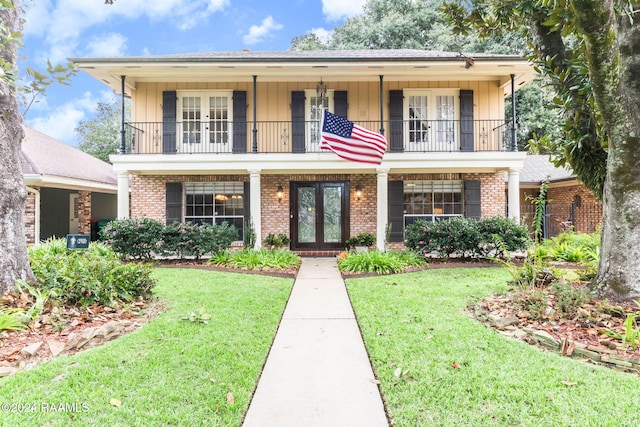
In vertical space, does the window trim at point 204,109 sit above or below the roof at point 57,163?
above

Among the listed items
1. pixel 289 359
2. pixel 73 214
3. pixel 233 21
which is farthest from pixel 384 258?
pixel 233 21

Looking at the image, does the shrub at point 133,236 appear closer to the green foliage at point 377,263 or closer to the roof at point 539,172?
the green foliage at point 377,263

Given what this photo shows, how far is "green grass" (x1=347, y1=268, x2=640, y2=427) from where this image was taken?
228 cm

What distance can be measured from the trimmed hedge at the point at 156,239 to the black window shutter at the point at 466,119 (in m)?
7.64

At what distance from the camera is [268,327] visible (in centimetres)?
399

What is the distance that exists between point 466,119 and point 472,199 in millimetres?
2395

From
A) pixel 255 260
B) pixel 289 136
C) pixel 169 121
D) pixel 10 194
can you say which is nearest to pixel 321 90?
pixel 289 136

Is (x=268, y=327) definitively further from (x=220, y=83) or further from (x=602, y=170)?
(x=220, y=83)

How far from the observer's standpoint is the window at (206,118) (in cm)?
1073

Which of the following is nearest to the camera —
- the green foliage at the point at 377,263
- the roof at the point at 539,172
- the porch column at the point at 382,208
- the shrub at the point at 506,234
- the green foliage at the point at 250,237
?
the green foliage at the point at 377,263

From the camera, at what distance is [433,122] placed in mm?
10836

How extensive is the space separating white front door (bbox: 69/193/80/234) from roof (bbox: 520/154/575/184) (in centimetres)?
1817

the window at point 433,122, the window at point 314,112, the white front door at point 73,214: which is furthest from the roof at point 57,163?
the window at point 433,122

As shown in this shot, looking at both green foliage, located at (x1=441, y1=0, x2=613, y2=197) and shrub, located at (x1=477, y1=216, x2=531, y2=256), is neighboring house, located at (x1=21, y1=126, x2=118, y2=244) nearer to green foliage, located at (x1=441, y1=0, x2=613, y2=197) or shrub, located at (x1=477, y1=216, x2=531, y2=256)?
shrub, located at (x1=477, y1=216, x2=531, y2=256)
